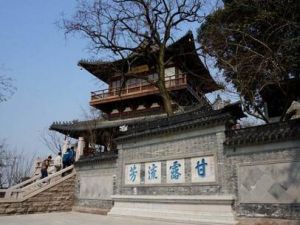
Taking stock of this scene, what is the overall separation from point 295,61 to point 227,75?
3.58 m

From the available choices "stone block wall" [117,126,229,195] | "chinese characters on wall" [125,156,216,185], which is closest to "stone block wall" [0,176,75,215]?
"stone block wall" [117,126,229,195]

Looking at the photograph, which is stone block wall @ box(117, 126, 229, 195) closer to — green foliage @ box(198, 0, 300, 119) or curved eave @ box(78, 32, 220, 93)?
green foliage @ box(198, 0, 300, 119)

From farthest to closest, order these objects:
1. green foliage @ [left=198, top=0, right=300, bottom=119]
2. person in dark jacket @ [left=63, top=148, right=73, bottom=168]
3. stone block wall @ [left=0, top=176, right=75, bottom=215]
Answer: person in dark jacket @ [left=63, top=148, right=73, bottom=168]
stone block wall @ [left=0, top=176, right=75, bottom=215]
green foliage @ [left=198, top=0, right=300, bottom=119]

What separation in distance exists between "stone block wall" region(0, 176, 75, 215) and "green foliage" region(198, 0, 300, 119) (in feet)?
24.4

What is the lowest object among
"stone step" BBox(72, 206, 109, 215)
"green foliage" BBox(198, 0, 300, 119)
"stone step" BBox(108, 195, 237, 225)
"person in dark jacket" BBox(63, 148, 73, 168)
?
"stone step" BBox(72, 206, 109, 215)

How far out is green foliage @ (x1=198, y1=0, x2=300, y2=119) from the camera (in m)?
8.45

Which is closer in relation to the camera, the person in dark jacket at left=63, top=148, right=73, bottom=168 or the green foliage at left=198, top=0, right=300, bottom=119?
the green foliage at left=198, top=0, right=300, bottom=119

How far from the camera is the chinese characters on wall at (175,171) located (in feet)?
28.5

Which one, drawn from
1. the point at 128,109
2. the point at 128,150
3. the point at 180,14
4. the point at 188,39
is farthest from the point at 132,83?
the point at 128,150

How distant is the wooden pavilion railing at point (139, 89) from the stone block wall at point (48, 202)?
22.7 feet

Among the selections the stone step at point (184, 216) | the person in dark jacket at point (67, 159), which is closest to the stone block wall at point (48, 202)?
the person in dark jacket at point (67, 159)

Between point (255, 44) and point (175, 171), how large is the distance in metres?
5.76

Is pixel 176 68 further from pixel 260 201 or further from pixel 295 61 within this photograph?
pixel 260 201

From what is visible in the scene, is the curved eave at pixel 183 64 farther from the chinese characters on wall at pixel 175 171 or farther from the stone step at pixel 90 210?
the chinese characters on wall at pixel 175 171
